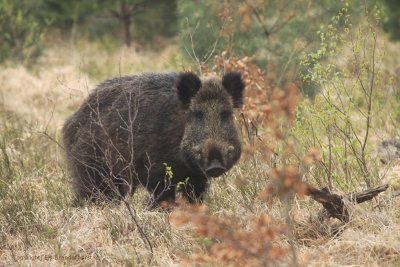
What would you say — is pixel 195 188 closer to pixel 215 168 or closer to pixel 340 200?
pixel 215 168

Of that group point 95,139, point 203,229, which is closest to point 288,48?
point 95,139

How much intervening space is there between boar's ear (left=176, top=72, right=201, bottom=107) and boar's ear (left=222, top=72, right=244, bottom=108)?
11.8 inches

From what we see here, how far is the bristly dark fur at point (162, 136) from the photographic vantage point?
256 inches

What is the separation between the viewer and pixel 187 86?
6.75m

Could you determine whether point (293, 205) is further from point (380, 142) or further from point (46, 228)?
point (380, 142)

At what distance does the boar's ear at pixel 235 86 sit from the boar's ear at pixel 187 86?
0.30 metres

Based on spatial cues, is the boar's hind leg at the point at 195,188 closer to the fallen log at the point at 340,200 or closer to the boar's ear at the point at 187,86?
the boar's ear at the point at 187,86

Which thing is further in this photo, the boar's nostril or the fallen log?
the boar's nostril

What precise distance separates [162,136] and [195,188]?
621mm

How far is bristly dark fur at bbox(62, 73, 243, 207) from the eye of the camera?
6496 mm

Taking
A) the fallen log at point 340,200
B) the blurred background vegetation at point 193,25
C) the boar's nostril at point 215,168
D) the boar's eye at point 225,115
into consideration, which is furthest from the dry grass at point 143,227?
the blurred background vegetation at point 193,25

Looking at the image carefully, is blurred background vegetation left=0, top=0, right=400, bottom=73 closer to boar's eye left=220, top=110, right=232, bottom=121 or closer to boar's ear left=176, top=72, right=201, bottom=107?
boar's ear left=176, top=72, right=201, bottom=107

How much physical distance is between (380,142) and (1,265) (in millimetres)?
5025

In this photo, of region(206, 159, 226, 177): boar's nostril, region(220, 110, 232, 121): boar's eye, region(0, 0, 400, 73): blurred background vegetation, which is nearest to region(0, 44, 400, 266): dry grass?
region(206, 159, 226, 177): boar's nostril
